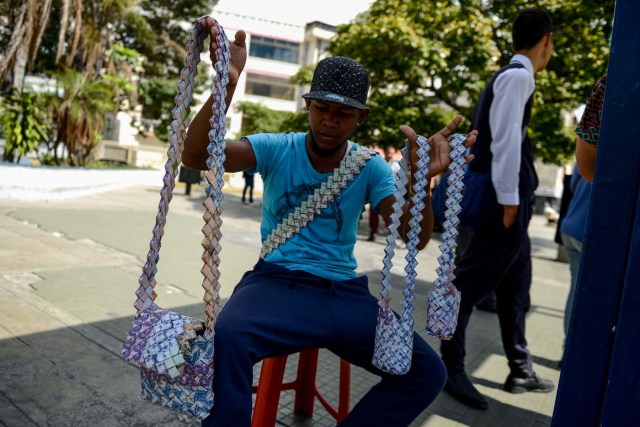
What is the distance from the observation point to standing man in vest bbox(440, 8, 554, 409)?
293cm

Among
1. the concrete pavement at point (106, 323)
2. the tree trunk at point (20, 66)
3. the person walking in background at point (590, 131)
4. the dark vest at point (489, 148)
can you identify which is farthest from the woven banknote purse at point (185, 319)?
the tree trunk at point (20, 66)

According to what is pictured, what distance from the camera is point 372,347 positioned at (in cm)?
188

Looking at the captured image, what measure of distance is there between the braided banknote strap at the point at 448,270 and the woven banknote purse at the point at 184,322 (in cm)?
72

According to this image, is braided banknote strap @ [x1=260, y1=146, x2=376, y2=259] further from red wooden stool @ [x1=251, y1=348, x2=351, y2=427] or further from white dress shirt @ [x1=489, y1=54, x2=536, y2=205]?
white dress shirt @ [x1=489, y1=54, x2=536, y2=205]

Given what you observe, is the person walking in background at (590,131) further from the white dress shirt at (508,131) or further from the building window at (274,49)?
the building window at (274,49)

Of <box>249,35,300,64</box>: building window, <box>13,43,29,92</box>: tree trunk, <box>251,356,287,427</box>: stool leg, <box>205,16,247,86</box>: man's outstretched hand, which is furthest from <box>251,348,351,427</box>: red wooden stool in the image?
<box>249,35,300,64</box>: building window

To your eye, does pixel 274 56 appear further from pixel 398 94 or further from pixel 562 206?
pixel 562 206

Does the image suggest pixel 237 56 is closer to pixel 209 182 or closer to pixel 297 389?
pixel 209 182

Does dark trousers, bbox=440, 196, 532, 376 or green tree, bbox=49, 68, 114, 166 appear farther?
green tree, bbox=49, 68, 114, 166

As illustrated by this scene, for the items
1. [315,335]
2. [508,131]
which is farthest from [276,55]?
[315,335]

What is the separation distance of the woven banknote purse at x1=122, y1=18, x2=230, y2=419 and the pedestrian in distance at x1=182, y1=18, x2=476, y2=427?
11cm

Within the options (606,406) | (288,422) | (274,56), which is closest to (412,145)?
(606,406)

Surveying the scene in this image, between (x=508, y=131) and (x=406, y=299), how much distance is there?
5.02 ft

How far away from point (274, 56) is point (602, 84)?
3642 cm
